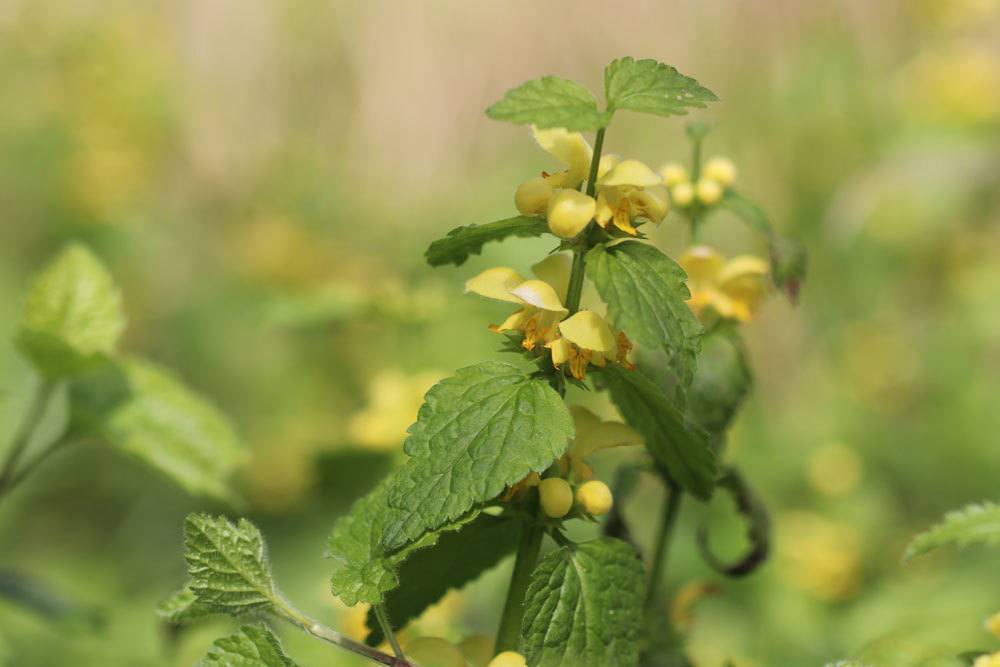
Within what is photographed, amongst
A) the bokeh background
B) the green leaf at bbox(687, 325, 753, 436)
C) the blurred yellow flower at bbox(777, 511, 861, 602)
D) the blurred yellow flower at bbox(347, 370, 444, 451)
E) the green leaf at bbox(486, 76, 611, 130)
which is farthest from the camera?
the blurred yellow flower at bbox(777, 511, 861, 602)

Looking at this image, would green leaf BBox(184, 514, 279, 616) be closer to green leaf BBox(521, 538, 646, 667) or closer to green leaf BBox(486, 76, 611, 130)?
green leaf BBox(521, 538, 646, 667)

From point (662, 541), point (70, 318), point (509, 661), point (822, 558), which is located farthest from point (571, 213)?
point (822, 558)

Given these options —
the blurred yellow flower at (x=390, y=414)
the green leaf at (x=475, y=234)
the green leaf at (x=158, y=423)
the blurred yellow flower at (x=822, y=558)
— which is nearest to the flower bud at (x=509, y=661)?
the green leaf at (x=475, y=234)

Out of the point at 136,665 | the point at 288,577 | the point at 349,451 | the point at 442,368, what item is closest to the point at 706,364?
the point at 349,451

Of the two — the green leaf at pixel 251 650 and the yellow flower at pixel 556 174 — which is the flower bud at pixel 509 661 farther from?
the yellow flower at pixel 556 174

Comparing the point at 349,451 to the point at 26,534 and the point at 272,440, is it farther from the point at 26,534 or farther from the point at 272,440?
the point at 26,534

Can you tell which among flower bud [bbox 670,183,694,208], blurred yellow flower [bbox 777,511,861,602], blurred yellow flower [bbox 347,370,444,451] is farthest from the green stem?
blurred yellow flower [bbox 777,511,861,602]
